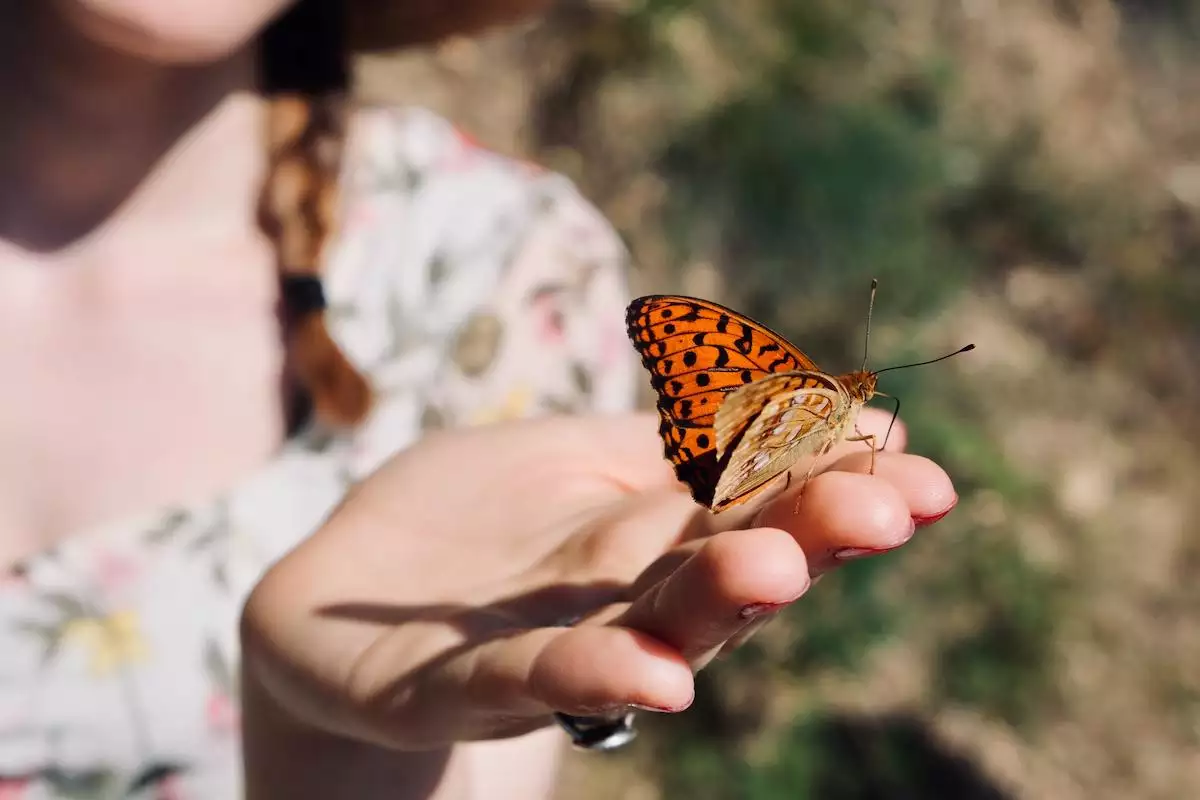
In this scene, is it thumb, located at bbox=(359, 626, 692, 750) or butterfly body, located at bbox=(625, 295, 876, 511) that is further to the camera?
butterfly body, located at bbox=(625, 295, 876, 511)

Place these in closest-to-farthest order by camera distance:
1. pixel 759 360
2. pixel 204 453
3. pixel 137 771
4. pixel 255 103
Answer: pixel 759 360 → pixel 137 771 → pixel 204 453 → pixel 255 103

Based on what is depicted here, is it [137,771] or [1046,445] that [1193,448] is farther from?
[137,771]

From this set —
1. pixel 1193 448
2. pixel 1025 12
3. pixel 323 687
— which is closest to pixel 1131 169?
pixel 1025 12

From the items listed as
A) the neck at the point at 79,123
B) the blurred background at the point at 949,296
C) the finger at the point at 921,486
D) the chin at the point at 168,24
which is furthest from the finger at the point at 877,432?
the blurred background at the point at 949,296

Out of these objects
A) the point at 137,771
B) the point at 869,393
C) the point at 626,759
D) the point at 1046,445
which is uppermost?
the point at 869,393

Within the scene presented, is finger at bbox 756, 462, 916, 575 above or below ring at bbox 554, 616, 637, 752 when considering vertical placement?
above

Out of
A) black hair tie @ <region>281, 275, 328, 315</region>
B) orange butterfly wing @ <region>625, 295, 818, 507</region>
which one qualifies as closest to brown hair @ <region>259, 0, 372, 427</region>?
black hair tie @ <region>281, 275, 328, 315</region>

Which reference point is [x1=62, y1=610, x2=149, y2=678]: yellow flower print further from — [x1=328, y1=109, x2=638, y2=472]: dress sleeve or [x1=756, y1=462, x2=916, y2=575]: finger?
[x1=756, y1=462, x2=916, y2=575]: finger
